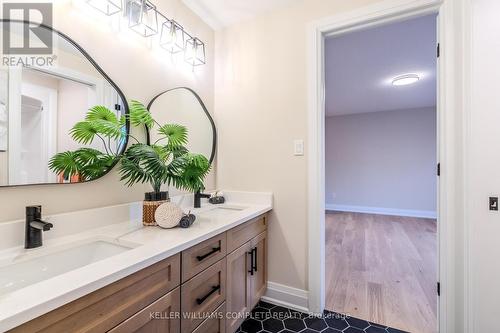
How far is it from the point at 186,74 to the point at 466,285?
7.35 ft

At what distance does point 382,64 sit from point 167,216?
3.09 m

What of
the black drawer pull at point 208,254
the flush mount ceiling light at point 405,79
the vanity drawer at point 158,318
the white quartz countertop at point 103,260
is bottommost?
the vanity drawer at point 158,318

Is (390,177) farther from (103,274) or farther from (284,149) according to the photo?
(103,274)

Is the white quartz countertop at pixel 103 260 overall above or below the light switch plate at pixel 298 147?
below

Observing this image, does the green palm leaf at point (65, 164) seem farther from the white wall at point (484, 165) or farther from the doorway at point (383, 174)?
the white wall at point (484, 165)

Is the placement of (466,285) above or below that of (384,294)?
above

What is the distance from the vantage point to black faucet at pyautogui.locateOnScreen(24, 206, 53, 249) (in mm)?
870

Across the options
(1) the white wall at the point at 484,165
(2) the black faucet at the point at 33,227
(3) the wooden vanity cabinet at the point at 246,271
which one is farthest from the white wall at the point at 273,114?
(2) the black faucet at the point at 33,227

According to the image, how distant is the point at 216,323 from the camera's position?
1.19 metres

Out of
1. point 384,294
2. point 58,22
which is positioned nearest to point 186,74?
point 58,22

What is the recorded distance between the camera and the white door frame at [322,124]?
134 cm

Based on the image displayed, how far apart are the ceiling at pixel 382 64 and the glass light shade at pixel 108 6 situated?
59.8 inches

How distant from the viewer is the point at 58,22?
3.44 feet

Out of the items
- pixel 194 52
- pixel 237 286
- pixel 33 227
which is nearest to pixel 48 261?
pixel 33 227
